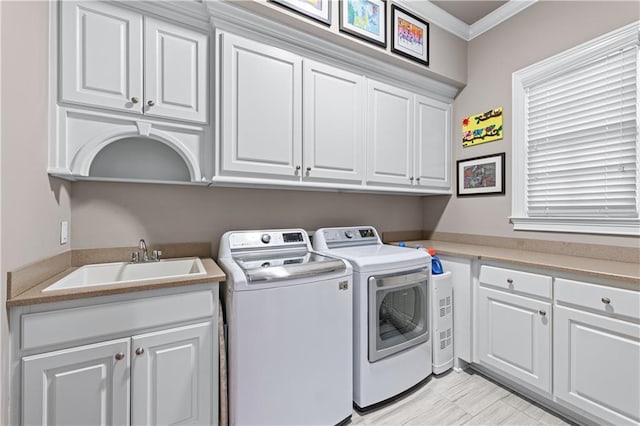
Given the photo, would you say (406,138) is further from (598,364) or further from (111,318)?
(111,318)

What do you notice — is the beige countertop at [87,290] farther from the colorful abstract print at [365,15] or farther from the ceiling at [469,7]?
the ceiling at [469,7]

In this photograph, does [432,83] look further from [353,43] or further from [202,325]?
[202,325]

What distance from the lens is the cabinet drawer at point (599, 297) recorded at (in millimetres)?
1380

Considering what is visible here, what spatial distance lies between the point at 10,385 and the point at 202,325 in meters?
0.67

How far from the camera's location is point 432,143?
2648mm

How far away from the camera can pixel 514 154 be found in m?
2.33

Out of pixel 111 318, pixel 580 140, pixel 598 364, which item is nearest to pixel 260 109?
pixel 111 318

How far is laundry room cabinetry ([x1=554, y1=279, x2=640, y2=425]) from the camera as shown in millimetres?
1389

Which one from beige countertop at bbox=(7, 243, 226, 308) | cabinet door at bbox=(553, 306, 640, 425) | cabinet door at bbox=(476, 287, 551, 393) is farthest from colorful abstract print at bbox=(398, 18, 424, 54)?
beige countertop at bbox=(7, 243, 226, 308)

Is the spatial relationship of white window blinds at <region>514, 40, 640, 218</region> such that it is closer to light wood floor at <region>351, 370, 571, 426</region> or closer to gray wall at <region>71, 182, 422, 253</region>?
light wood floor at <region>351, 370, 571, 426</region>

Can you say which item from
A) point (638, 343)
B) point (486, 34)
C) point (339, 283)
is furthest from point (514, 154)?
point (339, 283)

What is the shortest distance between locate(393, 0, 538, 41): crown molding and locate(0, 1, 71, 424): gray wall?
2333 millimetres

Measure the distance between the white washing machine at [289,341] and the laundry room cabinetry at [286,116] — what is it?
2.11 ft

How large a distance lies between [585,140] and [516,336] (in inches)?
56.8
